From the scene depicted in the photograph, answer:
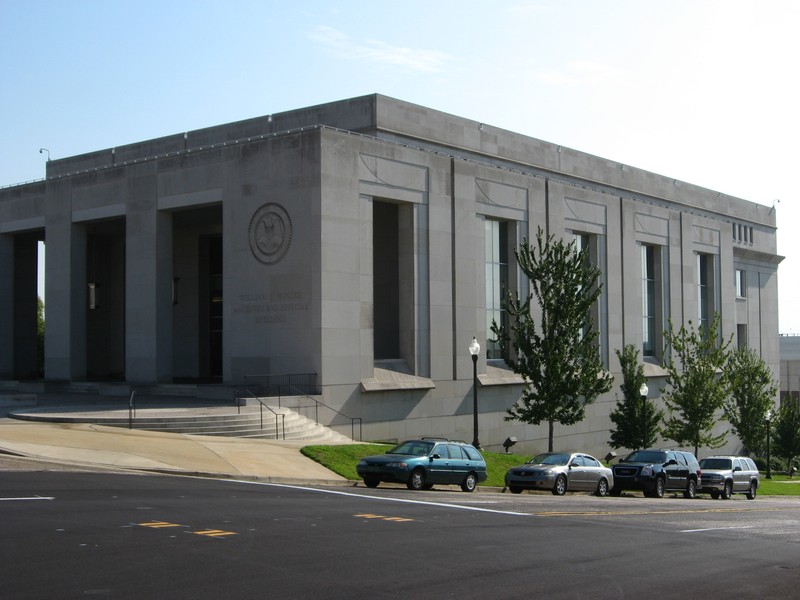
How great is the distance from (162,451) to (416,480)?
23.7 ft

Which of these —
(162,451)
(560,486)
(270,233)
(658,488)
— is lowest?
(658,488)

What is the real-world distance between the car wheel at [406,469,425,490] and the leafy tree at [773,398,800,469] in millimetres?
45317

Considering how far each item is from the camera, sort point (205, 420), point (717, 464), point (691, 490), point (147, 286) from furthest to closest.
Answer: point (147, 286) → point (717, 464) → point (691, 490) → point (205, 420)

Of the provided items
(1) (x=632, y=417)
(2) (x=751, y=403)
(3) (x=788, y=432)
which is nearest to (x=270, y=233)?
(1) (x=632, y=417)

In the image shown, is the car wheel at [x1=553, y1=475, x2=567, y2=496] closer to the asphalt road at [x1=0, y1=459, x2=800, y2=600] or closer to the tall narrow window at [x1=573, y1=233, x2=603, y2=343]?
the asphalt road at [x1=0, y1=459, x2=800, y2=600]

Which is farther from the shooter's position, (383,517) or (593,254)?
(593,254)

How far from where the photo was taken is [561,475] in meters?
29.8

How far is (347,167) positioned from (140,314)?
496 inches

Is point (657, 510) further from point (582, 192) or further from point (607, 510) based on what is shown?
point (582, 192)

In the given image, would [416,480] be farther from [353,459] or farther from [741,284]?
[741,284]

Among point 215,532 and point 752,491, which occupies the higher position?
point 215,532

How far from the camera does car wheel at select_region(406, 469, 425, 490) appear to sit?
1010 inches

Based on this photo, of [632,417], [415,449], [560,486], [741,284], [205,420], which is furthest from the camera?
[741,284]

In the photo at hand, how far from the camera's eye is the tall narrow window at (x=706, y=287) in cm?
6888
